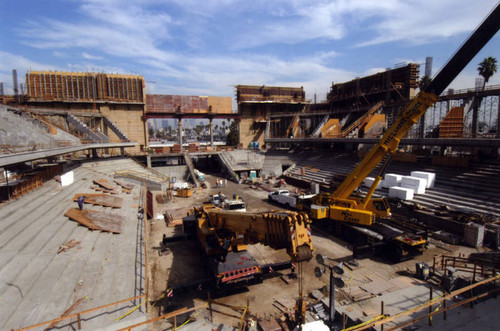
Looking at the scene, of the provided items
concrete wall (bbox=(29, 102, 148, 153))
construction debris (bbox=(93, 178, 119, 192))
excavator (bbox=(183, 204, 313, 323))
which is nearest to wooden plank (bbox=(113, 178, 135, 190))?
construction debris (bbox=(93, 178, 119, 192))

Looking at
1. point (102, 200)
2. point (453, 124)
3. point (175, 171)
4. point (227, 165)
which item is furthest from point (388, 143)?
point (175, 171)

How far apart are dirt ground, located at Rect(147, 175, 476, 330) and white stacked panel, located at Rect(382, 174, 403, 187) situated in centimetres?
900

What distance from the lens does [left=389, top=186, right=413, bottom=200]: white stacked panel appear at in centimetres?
2308

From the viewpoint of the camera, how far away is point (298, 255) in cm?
823

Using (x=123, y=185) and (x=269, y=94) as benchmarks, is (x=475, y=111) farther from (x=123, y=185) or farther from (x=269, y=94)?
(x=123, y=185)

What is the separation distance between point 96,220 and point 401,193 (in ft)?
80.3

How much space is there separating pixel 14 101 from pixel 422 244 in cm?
5781

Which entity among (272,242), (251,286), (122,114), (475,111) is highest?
(122,114)

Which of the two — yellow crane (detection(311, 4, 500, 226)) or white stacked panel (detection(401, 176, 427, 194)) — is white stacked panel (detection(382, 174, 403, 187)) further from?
yellow crane (detection(311, 4, 500, 226))

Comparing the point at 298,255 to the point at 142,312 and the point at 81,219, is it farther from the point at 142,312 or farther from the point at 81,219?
the point at 81,219

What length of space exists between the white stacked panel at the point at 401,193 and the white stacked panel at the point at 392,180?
1.29 m

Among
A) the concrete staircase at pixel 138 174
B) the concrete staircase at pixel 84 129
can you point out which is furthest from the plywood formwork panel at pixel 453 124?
the concrete staircase at pixel 84 129

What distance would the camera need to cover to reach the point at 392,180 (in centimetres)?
2577

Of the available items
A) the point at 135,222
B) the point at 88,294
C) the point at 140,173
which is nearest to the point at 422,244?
the point at 88,294
